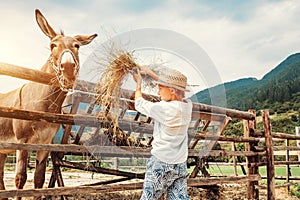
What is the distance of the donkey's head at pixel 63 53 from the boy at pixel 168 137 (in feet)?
3.95

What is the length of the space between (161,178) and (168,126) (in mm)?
424

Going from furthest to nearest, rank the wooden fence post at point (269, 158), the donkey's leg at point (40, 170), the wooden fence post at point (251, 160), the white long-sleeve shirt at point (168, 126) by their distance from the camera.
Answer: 1. the wooden fence post at point (269, 158)
2. the wooden fence post at point (251, 160)
3. the donkey's leg at point (40, 170)
4. the white long-sleeve shirt at point (168, 126)

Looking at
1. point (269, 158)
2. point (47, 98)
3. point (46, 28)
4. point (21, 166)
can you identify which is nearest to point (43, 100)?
point (47, 98)

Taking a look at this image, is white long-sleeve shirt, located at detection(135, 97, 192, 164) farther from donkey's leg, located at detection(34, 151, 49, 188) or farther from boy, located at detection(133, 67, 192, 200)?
donkey's leg, located at detection(34, 151, 49, 188)

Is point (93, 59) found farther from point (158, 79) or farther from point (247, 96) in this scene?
point (247, 96)

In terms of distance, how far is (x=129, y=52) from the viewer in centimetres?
304

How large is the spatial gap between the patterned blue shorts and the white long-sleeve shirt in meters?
0.05

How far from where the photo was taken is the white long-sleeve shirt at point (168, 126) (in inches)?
106

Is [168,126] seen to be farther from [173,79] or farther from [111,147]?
[111,147]

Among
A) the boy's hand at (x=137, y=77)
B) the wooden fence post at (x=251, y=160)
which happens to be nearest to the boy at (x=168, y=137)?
the boy's hand at (x=137, y=77)

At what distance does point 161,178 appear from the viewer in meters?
2.75

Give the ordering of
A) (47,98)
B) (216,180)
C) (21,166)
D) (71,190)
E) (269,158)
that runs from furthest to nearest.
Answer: (269,158) < (216,180) < (47,98) < (21,166) < (71,190)

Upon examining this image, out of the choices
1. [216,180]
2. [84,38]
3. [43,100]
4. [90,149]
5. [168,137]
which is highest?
[84,38]

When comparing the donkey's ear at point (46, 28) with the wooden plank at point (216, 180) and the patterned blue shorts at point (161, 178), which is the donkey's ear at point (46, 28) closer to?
the patterned blue shorts at point (161, 178)
